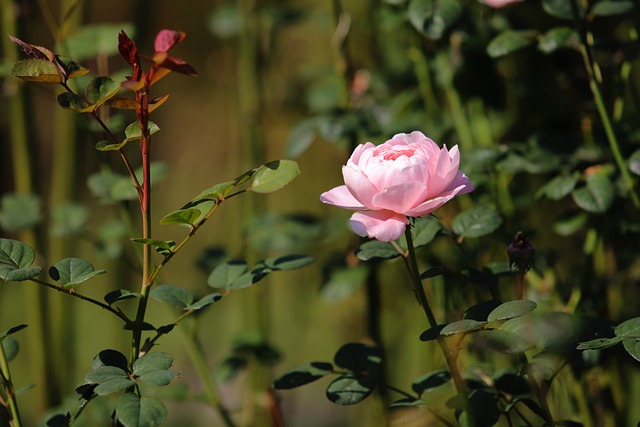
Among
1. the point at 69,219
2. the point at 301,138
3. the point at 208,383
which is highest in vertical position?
the point at 301,138

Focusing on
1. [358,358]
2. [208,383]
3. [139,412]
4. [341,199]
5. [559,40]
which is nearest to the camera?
[139,412]

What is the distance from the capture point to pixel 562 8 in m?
0.87

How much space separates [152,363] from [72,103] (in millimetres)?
227

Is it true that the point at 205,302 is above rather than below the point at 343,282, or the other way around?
above

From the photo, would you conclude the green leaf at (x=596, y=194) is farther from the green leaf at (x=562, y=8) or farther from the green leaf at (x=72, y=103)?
the green leaf at (x=72, y=103)

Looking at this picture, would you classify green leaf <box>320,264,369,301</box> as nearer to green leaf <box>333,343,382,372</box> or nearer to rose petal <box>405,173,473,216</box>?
green leaf <box>333,343,382,372</box>

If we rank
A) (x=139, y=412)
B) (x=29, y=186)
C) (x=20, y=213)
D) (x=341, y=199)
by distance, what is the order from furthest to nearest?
(x=29, y=186) → (x=20, y=213) → (x=341, y=199) → (x=139, y=412)

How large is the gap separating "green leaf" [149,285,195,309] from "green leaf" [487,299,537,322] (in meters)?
0.29

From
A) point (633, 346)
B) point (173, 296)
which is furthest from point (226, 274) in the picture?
point (633, 346)

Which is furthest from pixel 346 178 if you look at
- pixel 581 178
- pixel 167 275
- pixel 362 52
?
pixel 167 275

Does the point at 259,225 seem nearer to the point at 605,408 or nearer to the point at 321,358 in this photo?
the point at 605,408

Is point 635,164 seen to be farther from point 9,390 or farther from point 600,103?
point 9,390

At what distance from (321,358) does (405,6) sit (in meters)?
1.27

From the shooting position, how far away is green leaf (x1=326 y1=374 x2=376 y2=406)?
0.70m
